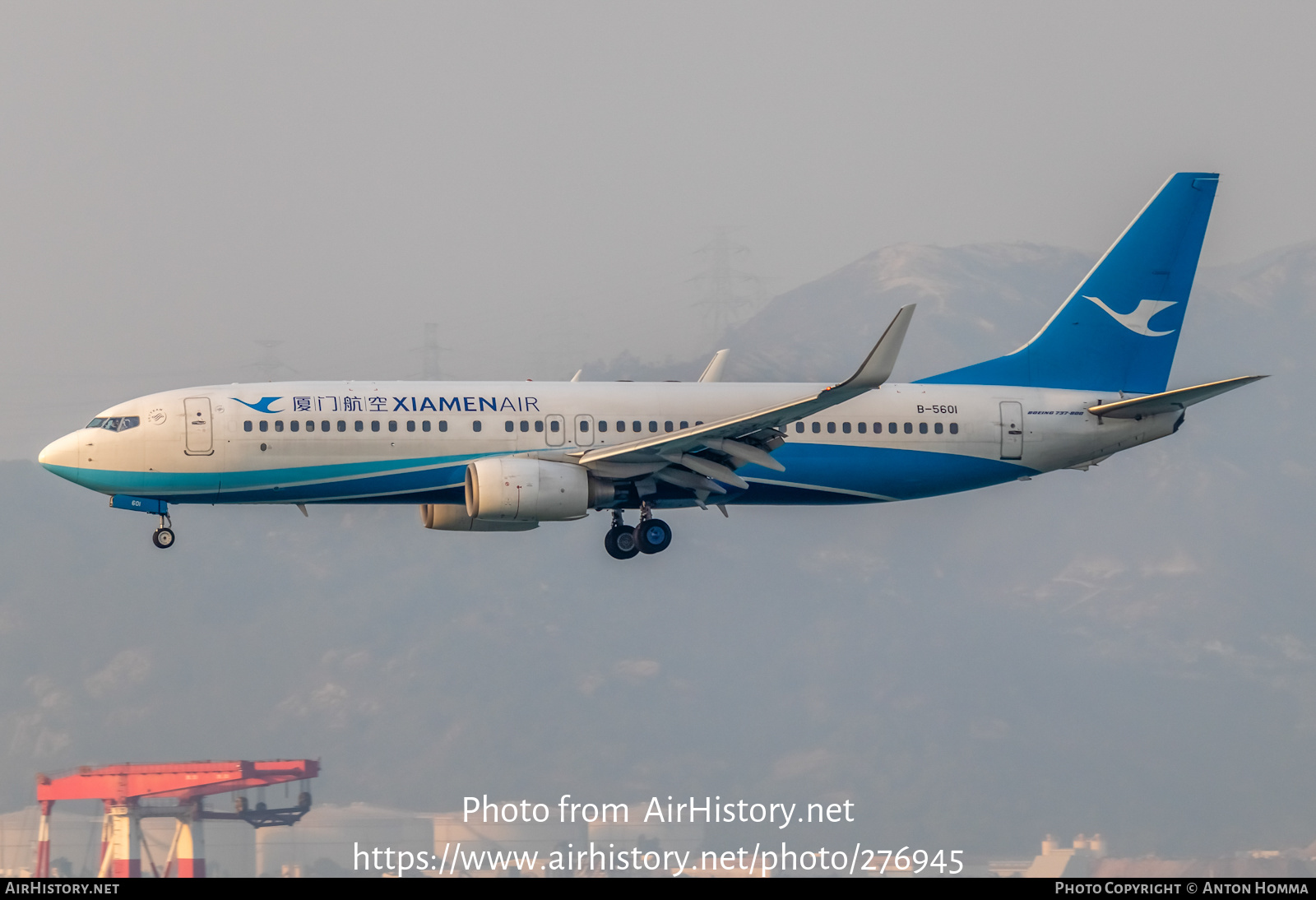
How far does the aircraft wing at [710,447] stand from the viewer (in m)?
42.6

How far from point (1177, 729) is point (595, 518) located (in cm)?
15852

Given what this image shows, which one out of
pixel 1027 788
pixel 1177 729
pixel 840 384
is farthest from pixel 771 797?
pixel 840 384

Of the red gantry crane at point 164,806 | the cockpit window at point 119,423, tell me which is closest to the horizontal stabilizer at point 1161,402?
the cockpit window at point 119,423

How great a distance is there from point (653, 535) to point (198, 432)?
12871 mm

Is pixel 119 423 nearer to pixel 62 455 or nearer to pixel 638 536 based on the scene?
pixel 62 455

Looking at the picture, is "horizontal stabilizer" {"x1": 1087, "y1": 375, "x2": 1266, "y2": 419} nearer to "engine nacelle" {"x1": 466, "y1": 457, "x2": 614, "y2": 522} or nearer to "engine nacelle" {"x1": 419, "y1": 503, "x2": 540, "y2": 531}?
"engine nacelle" {"x1": 466, "y1": 457, "x2": 614, "y2": 522}

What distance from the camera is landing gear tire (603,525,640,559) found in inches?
1861

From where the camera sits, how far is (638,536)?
46.7 m

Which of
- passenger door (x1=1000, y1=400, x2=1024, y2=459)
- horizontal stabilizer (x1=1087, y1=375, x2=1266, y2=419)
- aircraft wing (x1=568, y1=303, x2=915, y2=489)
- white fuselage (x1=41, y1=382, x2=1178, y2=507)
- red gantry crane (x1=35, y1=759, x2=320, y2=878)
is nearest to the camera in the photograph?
aircraft wing (x1=568, y1=303, x2=915, y2=489)

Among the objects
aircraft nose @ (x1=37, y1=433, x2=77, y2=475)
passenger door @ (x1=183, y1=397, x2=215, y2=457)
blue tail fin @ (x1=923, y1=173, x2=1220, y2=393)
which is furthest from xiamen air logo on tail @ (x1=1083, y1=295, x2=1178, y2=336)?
aircraft nose @ (x1=37, y1=433, x2=77, y2=475)

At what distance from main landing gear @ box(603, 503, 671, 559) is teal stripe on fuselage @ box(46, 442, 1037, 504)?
262 centimetres

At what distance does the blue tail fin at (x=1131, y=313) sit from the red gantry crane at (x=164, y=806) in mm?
56879

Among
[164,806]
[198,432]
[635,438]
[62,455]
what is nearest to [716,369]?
[635,438]
